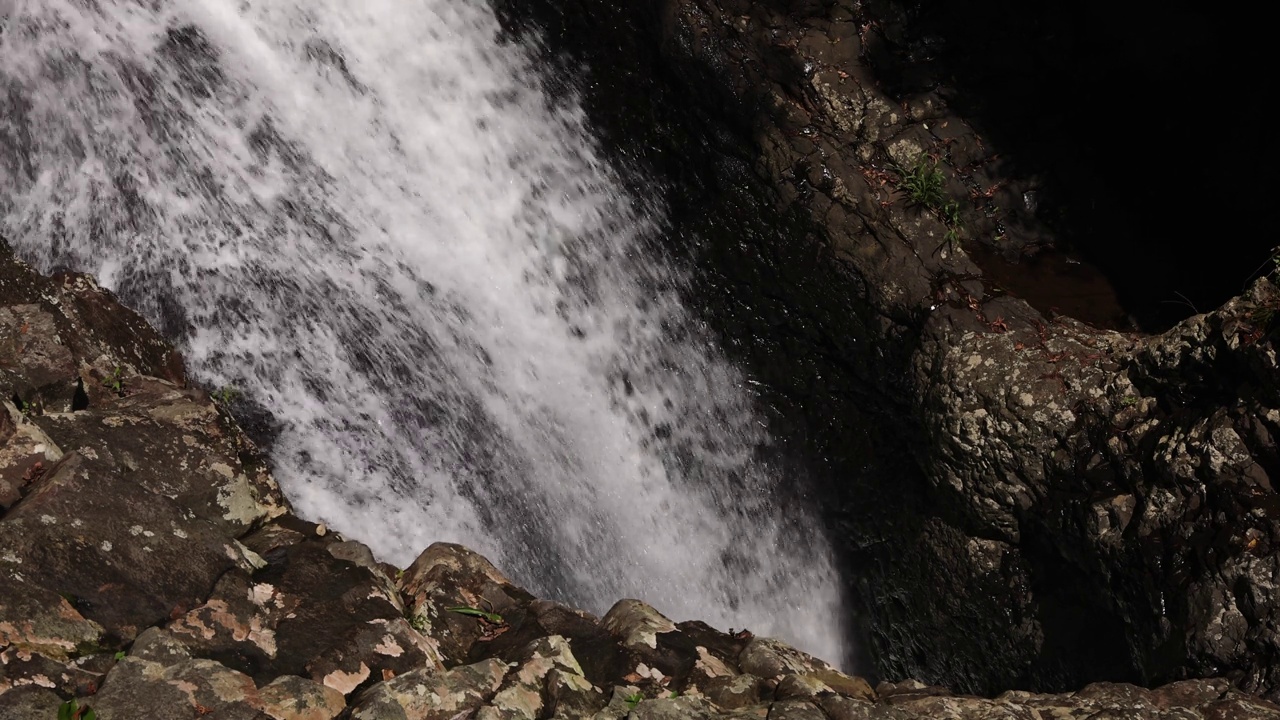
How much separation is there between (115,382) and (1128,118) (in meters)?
7.10

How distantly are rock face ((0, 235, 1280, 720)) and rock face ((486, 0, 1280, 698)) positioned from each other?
55.9 inches

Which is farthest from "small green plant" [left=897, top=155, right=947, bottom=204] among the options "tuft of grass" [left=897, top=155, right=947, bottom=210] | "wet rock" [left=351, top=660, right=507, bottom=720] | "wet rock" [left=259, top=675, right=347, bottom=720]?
"wet rock" [left=259, top=675, right=347, bottom=720]

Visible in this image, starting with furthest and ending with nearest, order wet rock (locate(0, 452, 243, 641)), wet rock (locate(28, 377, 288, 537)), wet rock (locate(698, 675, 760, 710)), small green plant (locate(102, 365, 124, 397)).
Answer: small green plant (locate(102, 365, 124, 397)) < wet rock (locate(28, 377, 288, 537)) < wet rock (locate(698, 675, 760, 710)) < wet rock (locate(0, 452, 243, 641))

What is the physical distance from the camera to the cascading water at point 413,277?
5.66 m

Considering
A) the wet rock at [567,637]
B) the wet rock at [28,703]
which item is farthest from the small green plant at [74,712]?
the wet rock at [567,637]

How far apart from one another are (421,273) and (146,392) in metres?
2.37

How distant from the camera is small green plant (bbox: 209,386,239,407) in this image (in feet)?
18.3

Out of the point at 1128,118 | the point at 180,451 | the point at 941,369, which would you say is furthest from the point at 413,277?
the point at 1128,118

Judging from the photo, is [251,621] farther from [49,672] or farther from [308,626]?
[49,672]

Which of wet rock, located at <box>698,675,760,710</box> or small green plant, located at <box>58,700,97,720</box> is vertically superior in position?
Answer: wet rock, located at <box>698,675,760,710</box>

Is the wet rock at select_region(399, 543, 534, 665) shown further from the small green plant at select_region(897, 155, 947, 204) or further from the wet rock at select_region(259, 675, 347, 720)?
the small green plant at select_region(897, 155, 947, 204)

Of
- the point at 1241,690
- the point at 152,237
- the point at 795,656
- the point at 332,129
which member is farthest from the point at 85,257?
the point at 1241,690

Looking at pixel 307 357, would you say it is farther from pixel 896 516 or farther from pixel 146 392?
pixel 896 516

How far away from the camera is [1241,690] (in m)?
4.50
